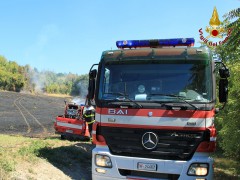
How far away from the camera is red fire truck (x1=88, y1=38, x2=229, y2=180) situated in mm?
5855

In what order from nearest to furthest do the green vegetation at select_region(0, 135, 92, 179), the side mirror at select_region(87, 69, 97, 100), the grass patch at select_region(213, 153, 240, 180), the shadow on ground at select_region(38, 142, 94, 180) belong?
the green vegetation at select_region(0, 135, 92, 179)
the side mirror at select_region(87, 69, 97, 100)
the shadow on ground at select_region(38, 142, 94, 180)
the grass patch at select_region(213, 153, 240, 180)

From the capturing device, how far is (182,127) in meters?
5.87

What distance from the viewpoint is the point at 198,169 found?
5.75 m

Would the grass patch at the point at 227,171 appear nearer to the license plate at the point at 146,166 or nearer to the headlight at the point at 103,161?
the license plate at the point at 146,166

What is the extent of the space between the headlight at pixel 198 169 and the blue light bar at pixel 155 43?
2.64m

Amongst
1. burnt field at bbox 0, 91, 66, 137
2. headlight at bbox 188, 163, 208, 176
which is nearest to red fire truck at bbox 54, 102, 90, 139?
burnt field at bbox 0, 91, 66, 137

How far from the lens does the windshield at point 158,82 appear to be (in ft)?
20.2

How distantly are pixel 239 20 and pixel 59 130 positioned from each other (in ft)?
39.3

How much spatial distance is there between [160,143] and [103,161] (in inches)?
45.7

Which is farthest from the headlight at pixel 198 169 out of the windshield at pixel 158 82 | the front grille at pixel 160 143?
the windshield at pixel 158 82

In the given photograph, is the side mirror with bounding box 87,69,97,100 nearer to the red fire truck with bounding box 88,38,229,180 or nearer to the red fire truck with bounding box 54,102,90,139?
the red fire truck with bounding box 88,38,229,180

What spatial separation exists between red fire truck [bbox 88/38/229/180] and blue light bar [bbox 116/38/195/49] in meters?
0.24

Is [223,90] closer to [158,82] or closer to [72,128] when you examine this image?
[158,82]

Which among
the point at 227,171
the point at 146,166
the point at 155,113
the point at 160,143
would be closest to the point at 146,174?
the point at 146,166
